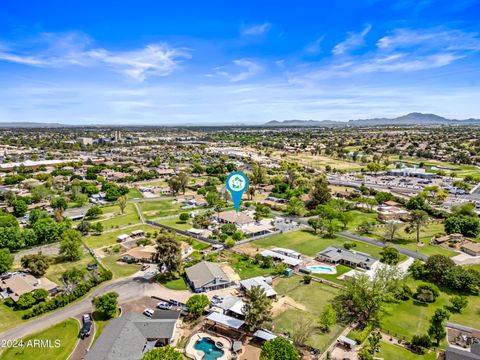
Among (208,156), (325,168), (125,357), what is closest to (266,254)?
(125,357)

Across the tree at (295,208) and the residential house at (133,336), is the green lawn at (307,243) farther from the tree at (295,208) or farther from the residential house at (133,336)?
the residential house at (133,336)

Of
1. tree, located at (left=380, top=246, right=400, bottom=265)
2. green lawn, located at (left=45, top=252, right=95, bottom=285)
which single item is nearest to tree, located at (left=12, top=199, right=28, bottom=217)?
green lawn, located at (left=45, top=252, right=95, bottom=285)

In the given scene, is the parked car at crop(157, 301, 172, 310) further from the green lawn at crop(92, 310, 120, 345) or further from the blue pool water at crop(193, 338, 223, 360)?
the blue pool water at crop(193, 338, 223, 360)

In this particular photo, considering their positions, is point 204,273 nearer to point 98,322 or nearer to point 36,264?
point 98,322

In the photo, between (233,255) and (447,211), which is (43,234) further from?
(447,211)

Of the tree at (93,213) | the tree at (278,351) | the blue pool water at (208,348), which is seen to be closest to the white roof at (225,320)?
the blue pool water at (208,348)
